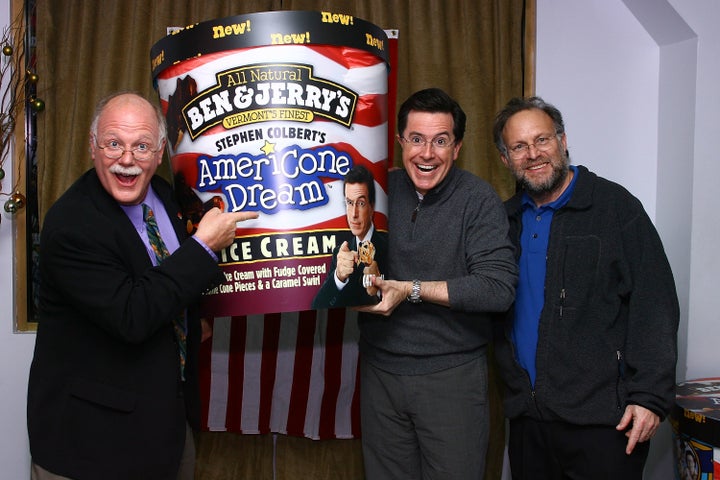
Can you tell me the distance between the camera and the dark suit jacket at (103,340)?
1.06 meters

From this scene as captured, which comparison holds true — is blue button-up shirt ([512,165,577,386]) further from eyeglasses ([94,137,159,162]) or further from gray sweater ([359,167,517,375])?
eyeglasses ([94,137,159,162])

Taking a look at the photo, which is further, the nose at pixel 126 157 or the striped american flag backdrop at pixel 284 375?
the striped american flag backdrop at pixel 284 375

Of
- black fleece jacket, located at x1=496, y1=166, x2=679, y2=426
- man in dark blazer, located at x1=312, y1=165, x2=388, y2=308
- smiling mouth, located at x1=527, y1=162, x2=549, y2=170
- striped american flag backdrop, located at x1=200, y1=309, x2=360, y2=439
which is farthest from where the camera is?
striped american flag backdrop, located at x1=200, y1=309, x2=360, y2=439

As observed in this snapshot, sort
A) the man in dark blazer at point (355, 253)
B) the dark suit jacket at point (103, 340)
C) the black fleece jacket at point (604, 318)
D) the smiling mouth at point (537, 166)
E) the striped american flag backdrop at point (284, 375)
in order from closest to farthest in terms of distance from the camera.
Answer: the dark suit jacket at point (103, 340) → the man in dark blazer at point (355, 253) → the black fleece jacket at point (604, 318) → the smiling mouth at point (537, 166) → the striped american flag backdrop at point (284, 375)

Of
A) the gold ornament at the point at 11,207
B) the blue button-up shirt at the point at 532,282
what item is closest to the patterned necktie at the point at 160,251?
the blue button-up shirt at the point at 532,282

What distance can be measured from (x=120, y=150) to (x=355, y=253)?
1.66 feet

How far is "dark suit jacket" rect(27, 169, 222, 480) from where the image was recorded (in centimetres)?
106

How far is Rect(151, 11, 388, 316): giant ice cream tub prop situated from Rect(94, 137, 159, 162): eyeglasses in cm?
8

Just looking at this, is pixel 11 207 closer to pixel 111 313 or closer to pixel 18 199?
pixel 18 199

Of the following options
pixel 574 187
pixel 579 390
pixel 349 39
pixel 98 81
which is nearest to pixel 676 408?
pixel 579 390

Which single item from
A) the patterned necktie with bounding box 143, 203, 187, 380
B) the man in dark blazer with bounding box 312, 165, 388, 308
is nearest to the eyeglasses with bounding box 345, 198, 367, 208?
the man in dark blazer with bounding box 312, 165, 388, 308

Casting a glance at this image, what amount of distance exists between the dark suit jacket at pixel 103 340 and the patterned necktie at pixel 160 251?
0.16 feet

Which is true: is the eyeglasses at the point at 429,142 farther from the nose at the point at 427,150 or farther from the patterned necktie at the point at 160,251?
the patterned necktie at the point at 160,251

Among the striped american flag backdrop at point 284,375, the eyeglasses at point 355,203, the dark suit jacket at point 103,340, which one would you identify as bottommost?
the striped american flag backdrop at point 284,375
